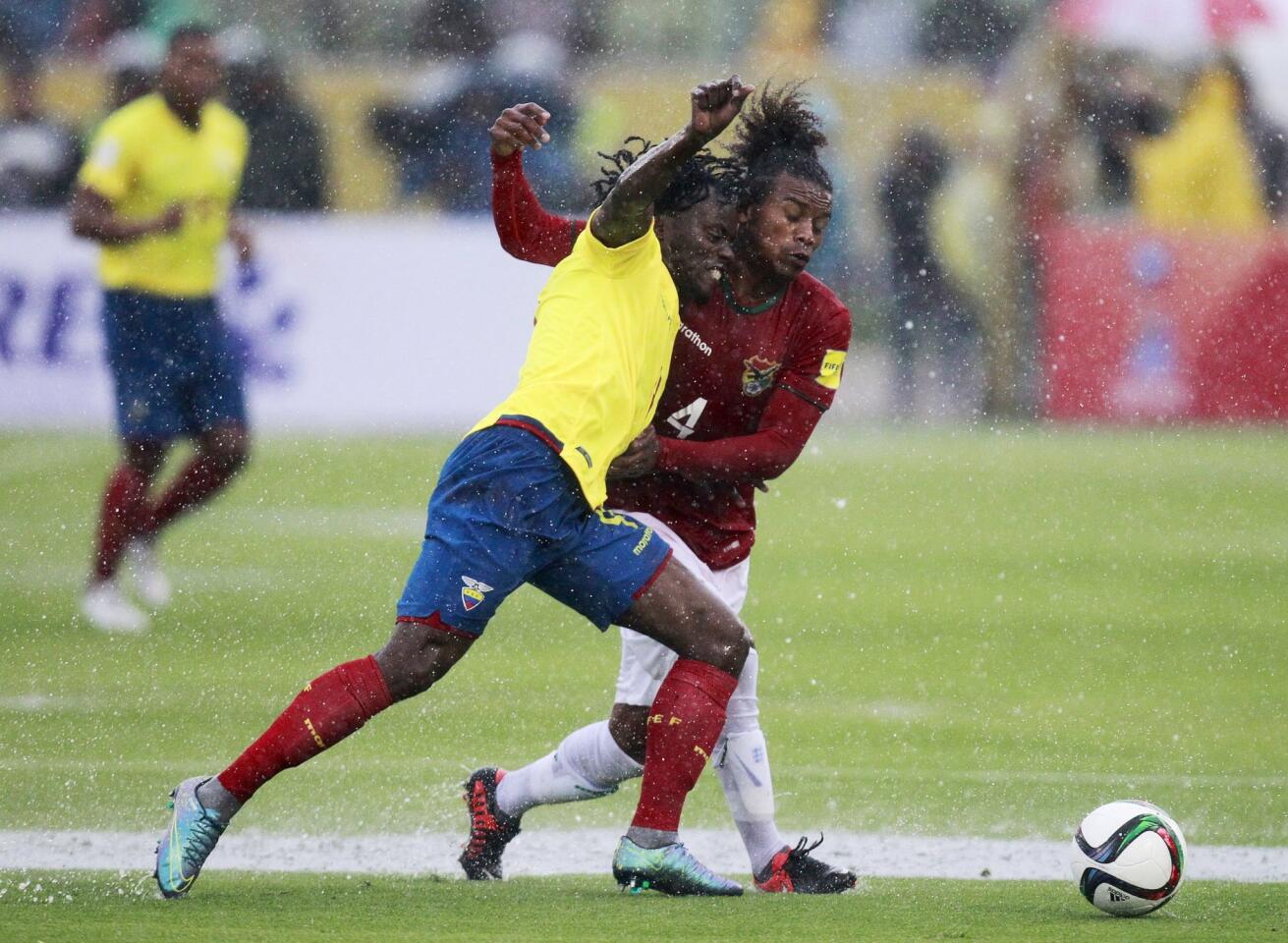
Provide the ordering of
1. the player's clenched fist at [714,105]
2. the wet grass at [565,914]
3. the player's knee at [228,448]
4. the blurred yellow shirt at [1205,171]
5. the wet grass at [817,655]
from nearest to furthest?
the wet grass at [565,914], the player's clenched fist at [714,105], the wet grass at [817,655], the player's knee at [228,448], the blurred yellow shirt at [1205,171]

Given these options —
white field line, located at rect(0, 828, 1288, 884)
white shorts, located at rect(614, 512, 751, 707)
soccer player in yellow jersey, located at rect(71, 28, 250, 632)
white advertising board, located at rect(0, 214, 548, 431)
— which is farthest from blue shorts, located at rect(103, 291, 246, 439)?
white advertising board, located at rect(0, 214, 548, 431)

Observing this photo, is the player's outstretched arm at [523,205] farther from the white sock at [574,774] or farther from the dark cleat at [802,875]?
the dark cleat at [802,875]

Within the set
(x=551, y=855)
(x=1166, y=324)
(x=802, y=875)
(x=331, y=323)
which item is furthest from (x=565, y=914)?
(x=1166, y=324)

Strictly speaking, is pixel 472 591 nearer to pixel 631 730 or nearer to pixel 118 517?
pixel 631 730

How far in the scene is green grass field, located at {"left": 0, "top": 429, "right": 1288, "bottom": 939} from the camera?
5359mm

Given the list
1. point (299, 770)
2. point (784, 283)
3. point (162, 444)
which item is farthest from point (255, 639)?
point (784, 283)

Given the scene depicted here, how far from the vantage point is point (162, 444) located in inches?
371

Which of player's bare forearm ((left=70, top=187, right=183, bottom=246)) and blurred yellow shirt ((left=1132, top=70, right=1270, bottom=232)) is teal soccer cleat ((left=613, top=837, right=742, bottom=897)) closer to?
player's bare forearm ((left=70, top=187, right=183, bottom=246))

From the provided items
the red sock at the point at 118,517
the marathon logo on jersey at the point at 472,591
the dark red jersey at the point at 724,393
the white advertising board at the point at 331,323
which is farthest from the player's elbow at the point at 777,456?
the white advertising board at the point at 331,323

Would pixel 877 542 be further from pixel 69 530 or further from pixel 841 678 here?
pixel 69 530

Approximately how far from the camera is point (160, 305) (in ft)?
31.0

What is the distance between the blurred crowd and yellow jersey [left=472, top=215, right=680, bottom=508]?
449 inches

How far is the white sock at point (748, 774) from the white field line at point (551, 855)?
A: 34 cm

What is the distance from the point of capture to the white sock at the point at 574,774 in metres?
5.47
